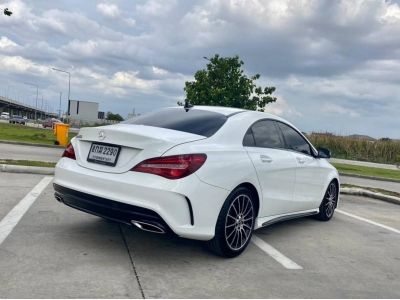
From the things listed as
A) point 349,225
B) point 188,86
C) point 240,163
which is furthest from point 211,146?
point 188,86

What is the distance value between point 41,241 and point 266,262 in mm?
2382

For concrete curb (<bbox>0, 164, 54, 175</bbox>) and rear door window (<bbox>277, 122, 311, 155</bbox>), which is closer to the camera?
rear door window (<bbox>277, 122, 311, 155</bbox>)

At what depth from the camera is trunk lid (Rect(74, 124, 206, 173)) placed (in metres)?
4.26

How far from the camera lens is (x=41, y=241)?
4742 mm

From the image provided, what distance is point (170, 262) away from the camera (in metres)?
4.41

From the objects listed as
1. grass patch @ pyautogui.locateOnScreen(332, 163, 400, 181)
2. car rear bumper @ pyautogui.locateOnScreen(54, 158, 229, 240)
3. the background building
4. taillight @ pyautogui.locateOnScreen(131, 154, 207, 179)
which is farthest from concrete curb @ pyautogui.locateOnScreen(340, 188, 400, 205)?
the background building

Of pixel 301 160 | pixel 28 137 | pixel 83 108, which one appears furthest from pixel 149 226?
pixel 83 108

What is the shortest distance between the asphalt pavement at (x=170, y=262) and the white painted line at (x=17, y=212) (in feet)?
0.04

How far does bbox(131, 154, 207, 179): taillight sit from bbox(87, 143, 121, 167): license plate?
1.05 ft

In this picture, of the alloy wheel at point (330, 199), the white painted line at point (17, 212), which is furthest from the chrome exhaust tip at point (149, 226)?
the alloy wheel at point (330, 199)

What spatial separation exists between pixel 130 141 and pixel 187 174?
671 millimetres

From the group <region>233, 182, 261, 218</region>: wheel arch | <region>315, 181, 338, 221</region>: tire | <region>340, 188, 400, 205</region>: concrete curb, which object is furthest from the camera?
<region>340, 188, 400, 205</region>: concrete curb

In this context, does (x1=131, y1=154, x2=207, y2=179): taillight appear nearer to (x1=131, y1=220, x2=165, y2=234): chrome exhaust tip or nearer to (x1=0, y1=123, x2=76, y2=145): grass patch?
(x1=131, y1=220, x2=165, y2=234): chrome exhaust tip

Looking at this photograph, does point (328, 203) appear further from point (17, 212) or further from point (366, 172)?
point (366, 172)
